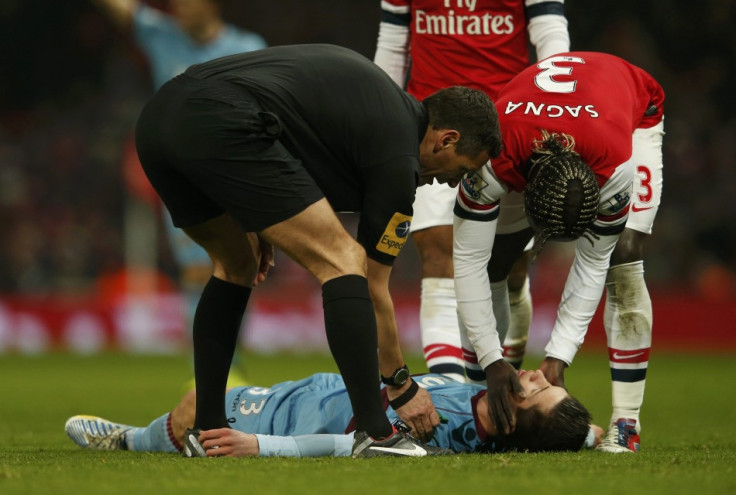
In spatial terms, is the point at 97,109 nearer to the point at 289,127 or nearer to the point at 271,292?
the point at 271,292

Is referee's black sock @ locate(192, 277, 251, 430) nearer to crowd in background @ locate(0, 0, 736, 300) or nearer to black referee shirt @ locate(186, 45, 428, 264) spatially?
black referee shirt @ locate(186, 45, 428, 264)

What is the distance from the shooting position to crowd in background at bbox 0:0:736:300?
14203 mm

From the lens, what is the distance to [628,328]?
4836 millimetres

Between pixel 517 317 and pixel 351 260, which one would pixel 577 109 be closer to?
pixel 351 260

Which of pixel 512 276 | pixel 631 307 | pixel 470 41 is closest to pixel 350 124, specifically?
pixel 631 307

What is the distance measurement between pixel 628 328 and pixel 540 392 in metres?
0.77

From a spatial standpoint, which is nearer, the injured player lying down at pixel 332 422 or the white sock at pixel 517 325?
the injured player lying down at pixel 332 422

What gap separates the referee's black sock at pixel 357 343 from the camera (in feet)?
12.6

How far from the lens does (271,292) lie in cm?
1405

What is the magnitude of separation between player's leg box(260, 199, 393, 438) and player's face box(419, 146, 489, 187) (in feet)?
1.68

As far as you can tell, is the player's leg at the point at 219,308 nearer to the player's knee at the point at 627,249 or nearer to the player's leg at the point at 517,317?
the player's knee at the point at 627,249

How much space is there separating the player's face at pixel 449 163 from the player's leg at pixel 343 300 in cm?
51

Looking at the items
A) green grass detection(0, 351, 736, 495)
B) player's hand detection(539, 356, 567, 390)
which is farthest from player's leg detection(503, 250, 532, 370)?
player's hand detection(539, 356, 567, 390)

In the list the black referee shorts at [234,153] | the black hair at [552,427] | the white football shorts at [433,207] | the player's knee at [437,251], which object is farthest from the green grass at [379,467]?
the white football shorts at [433,207]
